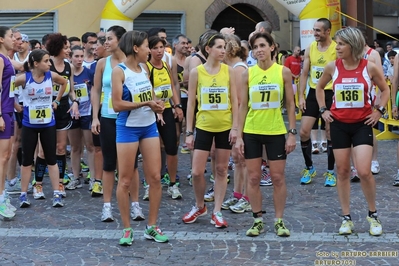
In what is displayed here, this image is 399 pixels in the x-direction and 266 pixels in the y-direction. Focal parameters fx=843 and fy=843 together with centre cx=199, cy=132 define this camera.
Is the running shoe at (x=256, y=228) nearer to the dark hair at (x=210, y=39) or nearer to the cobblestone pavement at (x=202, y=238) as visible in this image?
the cobblestone pavement at (x=202, y=238)

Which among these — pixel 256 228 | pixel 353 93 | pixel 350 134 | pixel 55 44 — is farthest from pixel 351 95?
pixel 55 44

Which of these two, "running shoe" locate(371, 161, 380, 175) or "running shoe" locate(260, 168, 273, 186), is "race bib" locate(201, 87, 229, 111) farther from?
"running shoe" locate(371, 161, 380, 175)

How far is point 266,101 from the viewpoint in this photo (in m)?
8.04

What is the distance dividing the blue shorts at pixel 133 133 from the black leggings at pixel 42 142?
2.40 meters

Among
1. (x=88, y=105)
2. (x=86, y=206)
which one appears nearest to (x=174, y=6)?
(x=88, y=105)

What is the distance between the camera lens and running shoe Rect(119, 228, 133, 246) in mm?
7645

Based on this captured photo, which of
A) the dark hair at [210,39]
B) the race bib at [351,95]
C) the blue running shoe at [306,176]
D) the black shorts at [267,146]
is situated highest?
the dark hair at [210,39]

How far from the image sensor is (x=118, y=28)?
9000mm

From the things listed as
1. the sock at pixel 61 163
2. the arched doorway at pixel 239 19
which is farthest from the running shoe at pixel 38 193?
the arched doorway at pixel 239 19

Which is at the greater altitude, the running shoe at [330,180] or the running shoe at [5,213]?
the running shoe at [330,180]

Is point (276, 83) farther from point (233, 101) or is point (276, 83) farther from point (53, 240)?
point (53, 240)

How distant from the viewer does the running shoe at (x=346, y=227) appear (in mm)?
7859

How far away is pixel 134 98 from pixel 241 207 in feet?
7.28

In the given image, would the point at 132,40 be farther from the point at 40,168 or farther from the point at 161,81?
the point at 40,168
